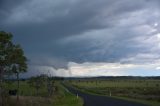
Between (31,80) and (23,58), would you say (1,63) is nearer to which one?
(23,58)

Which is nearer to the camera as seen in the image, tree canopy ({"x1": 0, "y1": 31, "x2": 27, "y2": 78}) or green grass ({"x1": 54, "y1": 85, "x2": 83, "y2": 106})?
tree canopy ({"x1": 0, "y1": 31, "x2": 27, "y2": 78})

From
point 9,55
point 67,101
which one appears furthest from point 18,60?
point 67,101

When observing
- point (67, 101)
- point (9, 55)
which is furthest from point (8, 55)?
point (67, 101)

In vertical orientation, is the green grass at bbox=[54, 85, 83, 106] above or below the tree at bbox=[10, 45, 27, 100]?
below

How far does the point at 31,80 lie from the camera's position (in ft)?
258

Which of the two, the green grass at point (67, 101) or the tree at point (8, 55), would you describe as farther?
the green grass at point (67, 101)

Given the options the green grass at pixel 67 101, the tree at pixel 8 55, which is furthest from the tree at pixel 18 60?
the green grass at pixel 67 101

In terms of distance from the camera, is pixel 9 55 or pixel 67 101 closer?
pixel 9 55

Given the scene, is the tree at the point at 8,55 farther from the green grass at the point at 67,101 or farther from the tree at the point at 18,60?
the green grass at the point at 67,101

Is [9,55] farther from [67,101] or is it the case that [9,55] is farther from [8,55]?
[67,101]

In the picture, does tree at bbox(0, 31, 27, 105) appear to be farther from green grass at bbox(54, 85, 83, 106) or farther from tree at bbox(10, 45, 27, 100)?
green grass at bbox(54, 85, 83, 106)

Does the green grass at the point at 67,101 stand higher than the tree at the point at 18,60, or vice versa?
the tree at the point at 18,60

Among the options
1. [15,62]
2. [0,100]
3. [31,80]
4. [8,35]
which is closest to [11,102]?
[0,100]

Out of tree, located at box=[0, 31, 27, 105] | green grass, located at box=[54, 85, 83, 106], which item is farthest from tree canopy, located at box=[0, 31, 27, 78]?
green grass, located at box=[54, 85, 83, 106]
